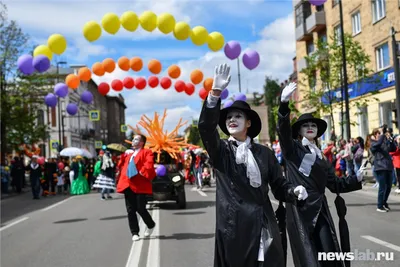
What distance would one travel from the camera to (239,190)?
3.88 metres

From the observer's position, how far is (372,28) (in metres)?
27.0

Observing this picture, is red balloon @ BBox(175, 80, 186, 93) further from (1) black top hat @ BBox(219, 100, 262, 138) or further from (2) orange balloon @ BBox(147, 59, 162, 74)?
(1) black top hat @ BBox(219, 100, 262, 138)

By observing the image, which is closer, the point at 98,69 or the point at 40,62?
the point at 40,62

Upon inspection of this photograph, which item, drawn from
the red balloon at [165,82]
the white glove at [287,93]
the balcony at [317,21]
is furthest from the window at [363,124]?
the white glove at [287,93]

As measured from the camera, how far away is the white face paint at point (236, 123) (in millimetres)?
4059

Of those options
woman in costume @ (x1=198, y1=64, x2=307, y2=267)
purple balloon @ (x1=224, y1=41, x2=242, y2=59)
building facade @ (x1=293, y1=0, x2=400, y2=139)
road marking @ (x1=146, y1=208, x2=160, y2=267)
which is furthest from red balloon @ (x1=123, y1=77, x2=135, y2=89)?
woman in costume @ (x1=198, y1=64, x2=307, y2=267)

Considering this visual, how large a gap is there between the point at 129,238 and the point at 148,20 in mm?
8286

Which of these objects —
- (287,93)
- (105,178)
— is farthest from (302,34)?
(287,93)

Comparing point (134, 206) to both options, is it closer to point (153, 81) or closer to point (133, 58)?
point (133, 58)

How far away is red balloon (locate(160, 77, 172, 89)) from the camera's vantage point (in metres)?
20.2

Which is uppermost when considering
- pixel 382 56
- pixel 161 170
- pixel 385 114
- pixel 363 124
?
pixel 382 56

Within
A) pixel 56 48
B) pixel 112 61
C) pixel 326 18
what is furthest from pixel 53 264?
pixel 326 18

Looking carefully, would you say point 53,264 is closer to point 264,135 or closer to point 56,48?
point 56,48

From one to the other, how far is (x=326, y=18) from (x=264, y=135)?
10076 mm
